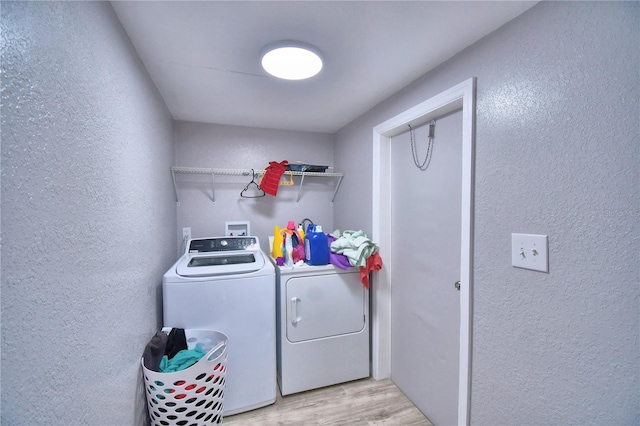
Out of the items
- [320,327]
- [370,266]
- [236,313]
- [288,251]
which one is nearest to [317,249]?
[288,251]

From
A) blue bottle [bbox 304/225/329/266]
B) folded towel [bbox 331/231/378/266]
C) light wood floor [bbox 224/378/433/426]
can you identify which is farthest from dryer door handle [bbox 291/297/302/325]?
light wood floor [bbox 224/378/433/426]

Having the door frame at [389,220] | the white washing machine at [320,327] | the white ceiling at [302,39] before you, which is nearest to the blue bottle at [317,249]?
the white washing machine at [320,327]

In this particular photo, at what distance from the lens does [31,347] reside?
0.58 meters

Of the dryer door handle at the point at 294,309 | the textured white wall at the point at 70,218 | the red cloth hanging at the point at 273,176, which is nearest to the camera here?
the textured white wall at the point at 70,218

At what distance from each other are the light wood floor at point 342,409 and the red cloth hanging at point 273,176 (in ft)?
5.55

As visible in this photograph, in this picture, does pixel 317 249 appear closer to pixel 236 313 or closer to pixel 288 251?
pixel 288 251

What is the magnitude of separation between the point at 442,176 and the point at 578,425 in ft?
3.92

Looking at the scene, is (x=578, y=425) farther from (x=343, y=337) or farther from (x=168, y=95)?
(x=168, y=95)

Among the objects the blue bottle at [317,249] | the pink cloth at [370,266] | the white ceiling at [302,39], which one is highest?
the white ceiling at [302,39]

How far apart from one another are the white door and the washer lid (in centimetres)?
109

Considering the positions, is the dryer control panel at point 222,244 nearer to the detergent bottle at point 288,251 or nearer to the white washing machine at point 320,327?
the detergent bottle at point 288,251

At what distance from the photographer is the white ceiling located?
40.5 inches

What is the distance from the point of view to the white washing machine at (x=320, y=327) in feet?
6.22

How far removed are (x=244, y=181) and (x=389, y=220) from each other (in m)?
1.48
